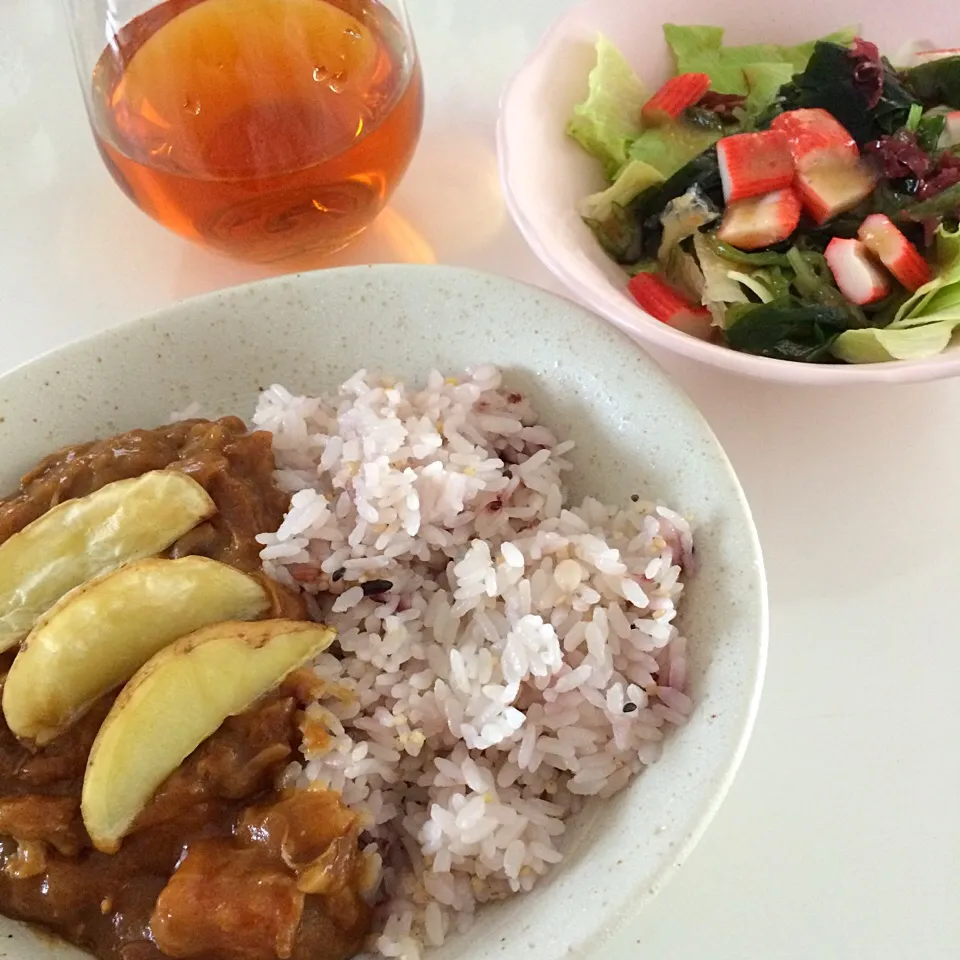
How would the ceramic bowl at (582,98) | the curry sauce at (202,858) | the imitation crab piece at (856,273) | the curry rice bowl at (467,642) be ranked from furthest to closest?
1. the imitation crab piece at (856,273)
2. the ceramic bowl at (582,98)
3. the curry rice bowl at (467,642)
4. the curry sauce at (202,858)

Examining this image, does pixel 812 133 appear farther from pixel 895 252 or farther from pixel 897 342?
pixel 897 342

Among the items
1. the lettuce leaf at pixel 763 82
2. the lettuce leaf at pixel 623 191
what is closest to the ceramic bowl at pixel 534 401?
the lettuce leaf at pixel 623 191

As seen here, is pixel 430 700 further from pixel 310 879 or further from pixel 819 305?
Result: pixel 819 305

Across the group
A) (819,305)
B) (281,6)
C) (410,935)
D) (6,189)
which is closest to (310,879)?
(410,935)

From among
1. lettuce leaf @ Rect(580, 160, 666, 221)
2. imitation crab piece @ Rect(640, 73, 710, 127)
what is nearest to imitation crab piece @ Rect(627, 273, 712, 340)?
lettuce leaf @ Rect(580, 160, 666, 221)

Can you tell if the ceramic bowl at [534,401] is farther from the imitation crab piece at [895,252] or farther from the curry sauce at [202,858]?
the imitation crab piece at [895,252]
